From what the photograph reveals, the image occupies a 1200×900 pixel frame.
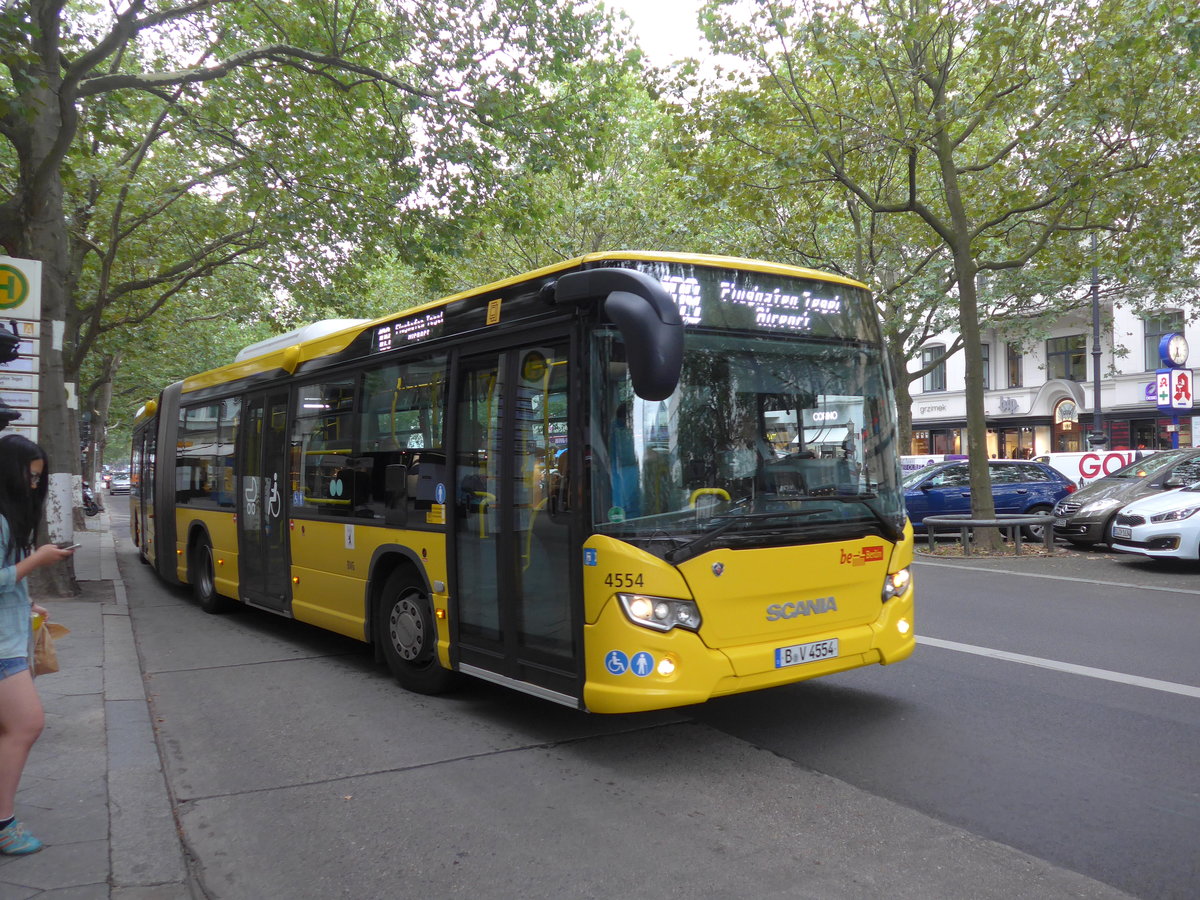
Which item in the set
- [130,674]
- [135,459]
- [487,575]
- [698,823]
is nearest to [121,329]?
[135,459]

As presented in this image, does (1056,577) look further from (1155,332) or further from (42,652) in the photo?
(1155,332)

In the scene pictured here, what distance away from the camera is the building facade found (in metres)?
34.0

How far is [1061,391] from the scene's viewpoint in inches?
1454

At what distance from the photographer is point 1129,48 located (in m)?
12.9

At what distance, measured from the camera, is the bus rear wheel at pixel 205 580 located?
426 inches

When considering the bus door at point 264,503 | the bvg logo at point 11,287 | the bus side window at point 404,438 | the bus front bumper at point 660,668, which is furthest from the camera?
the bus door at point 264,503

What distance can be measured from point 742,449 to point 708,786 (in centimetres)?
172

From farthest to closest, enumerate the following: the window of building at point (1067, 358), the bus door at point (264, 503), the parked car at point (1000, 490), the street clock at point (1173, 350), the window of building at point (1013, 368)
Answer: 1. the window of building at point (1013, 368)
2. the window of building at point (1067, 358)
3. the street clock at point (1173, 350)
4. the parked car at point (1000, 490)
5. the bus door at point (264, 503)

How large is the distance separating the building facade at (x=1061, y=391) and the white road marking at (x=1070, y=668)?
24.4 meters

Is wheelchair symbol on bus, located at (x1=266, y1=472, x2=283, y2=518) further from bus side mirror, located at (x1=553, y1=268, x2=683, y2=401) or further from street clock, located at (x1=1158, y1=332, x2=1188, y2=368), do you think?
street clock, located at (x1=1158, y1=332, x2=1188, y2=368)

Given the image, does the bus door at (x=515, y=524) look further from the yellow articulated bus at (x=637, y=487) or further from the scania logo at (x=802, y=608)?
the scania logo at (x=802, y=608)

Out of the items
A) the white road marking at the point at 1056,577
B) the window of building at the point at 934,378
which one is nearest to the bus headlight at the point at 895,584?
the white road marking at the point at 1056,577

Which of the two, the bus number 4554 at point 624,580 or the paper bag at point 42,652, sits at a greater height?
the bus number 4554 at point 624,580

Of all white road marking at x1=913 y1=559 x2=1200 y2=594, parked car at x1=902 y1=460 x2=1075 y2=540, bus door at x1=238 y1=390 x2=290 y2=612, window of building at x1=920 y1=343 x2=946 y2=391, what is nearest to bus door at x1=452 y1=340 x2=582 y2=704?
bus door at x1=238 y1=390 x2=290 y2=612
